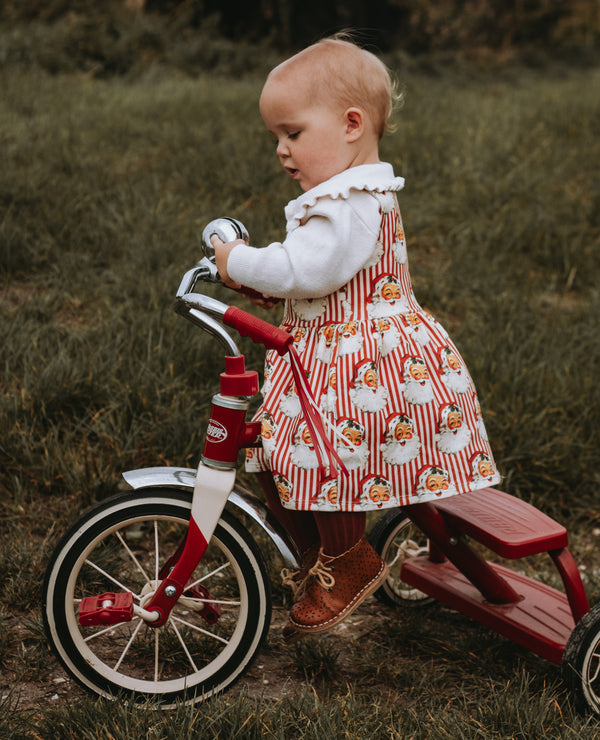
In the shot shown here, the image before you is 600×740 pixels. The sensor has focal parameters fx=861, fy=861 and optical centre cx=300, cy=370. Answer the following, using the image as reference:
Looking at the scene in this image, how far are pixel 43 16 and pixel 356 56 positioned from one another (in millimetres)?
9651

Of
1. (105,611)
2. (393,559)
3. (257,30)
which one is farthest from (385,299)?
(257,30)

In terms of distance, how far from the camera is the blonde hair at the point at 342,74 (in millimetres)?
1979

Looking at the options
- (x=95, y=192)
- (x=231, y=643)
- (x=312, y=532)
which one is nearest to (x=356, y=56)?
(x=312, y=532)

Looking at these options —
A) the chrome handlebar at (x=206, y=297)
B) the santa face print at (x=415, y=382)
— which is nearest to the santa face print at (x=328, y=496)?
the santa face print at (x=415, y=382)

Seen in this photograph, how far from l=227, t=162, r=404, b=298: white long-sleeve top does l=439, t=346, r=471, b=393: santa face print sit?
0.32 m

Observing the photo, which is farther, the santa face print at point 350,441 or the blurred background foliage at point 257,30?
the blurred background foliage at point 257,30

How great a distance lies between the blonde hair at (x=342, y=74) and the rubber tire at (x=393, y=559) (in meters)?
1.29

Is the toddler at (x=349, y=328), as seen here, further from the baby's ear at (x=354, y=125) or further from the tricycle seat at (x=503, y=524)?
the tricycle seat at (x=503, y=524)

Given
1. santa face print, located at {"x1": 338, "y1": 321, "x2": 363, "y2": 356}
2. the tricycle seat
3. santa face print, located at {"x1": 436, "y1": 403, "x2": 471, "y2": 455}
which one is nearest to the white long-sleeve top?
santa face print, located at {"x1": 338, "y1": 321, "x2": 363, "y2": 356}

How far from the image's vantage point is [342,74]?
1.98m

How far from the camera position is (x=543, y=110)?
6.64 metres

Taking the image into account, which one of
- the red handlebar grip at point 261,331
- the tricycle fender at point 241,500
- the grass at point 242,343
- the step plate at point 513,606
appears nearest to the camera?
the red handlebar grip at point 261,331

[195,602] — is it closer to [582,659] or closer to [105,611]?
[105,611]

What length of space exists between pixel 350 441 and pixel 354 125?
74cm
